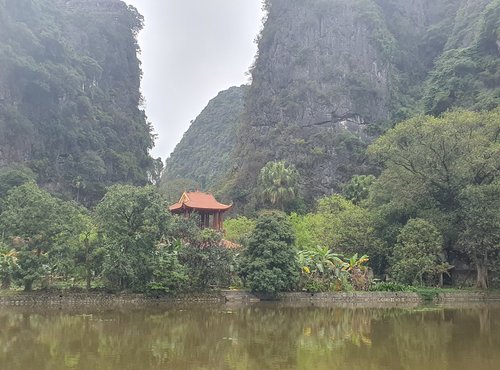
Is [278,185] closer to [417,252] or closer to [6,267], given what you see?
[417,252]

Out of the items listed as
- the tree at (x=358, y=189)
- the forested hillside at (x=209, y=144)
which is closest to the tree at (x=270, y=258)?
the tree at (x=358, y=189)

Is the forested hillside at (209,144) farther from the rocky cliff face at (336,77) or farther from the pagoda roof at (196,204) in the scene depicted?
the pagoda roof at (196,204)

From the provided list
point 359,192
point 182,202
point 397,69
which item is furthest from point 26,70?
point 397,69

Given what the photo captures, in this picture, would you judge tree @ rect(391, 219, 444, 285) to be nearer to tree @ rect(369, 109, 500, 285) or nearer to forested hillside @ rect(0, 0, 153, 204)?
tree @ rect(369, 109, 500, 285)

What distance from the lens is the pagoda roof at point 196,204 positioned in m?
34.2

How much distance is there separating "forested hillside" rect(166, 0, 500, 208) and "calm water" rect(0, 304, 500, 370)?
32345mm

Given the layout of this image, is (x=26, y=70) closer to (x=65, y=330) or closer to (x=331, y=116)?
(x=331, y=116)

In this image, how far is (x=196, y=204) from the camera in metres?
34.5

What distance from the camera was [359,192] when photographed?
4141 cm

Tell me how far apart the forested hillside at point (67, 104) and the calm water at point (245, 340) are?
36.7m

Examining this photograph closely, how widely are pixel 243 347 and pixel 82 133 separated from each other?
176ft

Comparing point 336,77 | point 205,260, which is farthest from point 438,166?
point 336,77

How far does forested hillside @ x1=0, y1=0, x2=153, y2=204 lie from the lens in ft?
182

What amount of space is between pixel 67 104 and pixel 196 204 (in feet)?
112
